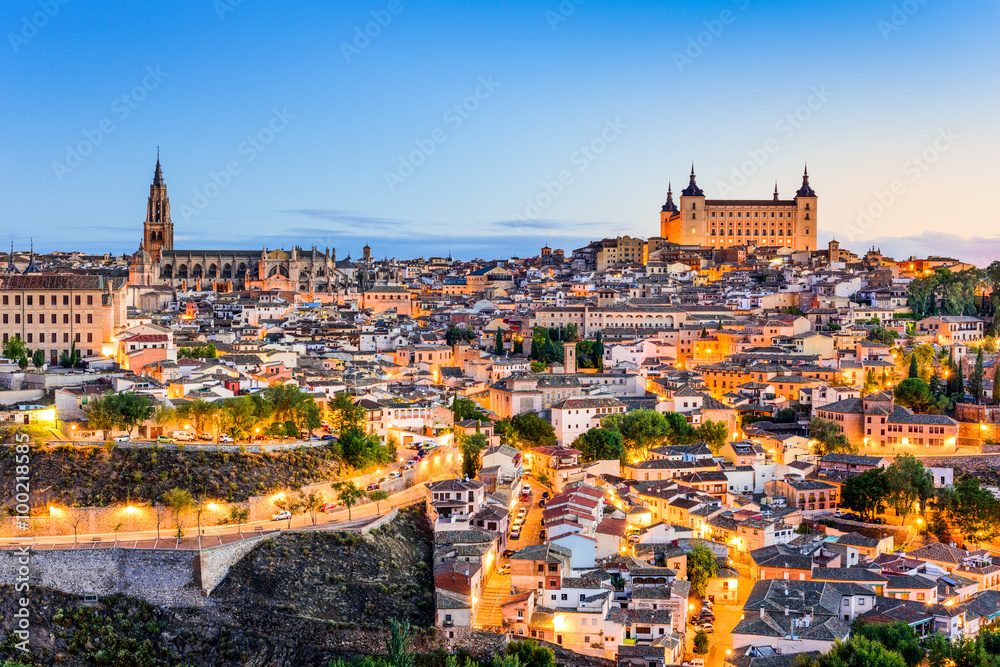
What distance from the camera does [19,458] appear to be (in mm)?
18953

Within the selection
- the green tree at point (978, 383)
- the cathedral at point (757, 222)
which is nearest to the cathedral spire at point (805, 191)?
the cathedral at point (757, 222)

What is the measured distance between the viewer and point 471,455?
75.6 ft

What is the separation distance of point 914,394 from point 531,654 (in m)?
15.9

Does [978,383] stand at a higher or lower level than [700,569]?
higher

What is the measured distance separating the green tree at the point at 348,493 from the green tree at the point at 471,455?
3127mm

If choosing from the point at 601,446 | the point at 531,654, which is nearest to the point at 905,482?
the point at 601,446

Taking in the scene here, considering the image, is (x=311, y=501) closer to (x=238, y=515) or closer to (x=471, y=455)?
(x=238, y=515)

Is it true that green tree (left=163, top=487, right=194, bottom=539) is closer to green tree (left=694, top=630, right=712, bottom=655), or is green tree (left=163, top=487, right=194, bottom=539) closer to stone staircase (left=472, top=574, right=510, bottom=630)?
stone staircase (left=472, top=574, right=510, bottom=630)

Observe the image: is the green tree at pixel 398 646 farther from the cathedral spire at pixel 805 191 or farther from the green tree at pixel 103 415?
the cathedral spire at pixel 805 191

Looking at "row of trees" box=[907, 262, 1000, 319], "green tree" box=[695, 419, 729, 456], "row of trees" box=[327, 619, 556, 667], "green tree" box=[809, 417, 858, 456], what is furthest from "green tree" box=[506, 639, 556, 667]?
"row of trees" box=[907, 262, 1000, 319]

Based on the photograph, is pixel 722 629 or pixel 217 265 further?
pixel 217 265

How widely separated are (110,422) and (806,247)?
4518 cm

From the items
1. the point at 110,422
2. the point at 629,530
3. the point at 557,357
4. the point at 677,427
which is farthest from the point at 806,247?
the point at 110,422

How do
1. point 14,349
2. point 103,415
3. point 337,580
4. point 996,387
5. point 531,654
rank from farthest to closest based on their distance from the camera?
point 996,387, point 14,349, point 103,415, point 337,580, point 531,654
